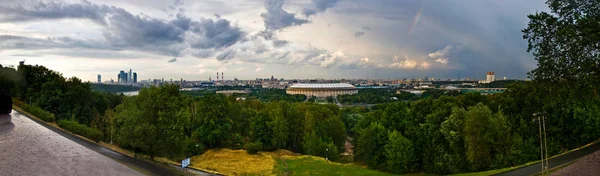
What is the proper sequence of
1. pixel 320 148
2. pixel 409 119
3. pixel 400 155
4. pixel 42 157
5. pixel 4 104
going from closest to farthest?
pixel 42 157 < pixel 4 104 < pixel 400 155 < pixel 409 119 < pixel 320 148

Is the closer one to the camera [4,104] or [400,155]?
[4,104]

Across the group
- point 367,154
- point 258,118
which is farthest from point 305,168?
point 258,118

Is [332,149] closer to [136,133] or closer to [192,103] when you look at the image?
[192,103]

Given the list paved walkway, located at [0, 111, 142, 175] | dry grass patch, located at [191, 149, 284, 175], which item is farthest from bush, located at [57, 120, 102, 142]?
dry grass patch, located at [191, 149, 284, 175]

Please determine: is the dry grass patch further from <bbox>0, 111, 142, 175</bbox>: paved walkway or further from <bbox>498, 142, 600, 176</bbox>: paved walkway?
<bbox>498, 142, 600, 176</bbox>: paved walkway

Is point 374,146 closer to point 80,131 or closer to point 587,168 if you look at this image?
point 587,168

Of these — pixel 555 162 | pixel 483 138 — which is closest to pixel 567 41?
pixel 555 162

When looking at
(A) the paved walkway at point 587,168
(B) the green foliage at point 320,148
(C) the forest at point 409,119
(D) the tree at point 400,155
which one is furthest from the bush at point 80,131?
(A) the paved walkway at point 587,168
